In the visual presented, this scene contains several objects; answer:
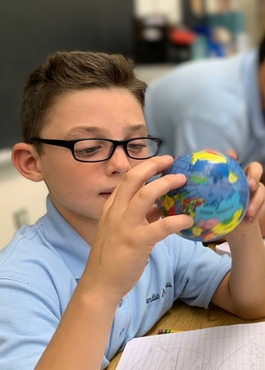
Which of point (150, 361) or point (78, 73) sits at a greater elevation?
point (78, 73)

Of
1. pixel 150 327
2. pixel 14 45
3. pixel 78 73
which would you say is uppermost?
pixel 78 73

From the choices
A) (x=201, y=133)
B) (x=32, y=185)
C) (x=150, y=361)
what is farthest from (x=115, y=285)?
(x=32, y=185)

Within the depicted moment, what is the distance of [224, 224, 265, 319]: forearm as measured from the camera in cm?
81

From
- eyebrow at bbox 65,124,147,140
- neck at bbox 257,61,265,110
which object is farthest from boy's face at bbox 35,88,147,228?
neck at bbox 257,61,265,110

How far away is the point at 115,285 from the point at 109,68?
1.62ft

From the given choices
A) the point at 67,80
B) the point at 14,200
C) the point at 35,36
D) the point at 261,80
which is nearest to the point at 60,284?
the point at 67,80

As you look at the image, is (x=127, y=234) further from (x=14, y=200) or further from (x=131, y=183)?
(x=14, y=200)

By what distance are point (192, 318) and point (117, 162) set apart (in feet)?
1.19

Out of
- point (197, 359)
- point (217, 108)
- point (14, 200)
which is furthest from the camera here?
point (14, 200)

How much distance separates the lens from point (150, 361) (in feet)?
2.27

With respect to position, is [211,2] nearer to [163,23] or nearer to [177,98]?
[163,23]

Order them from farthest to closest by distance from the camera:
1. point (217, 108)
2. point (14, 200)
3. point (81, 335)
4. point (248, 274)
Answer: point (14, 200), point (217, 108), point (248, 274), point (81, 335)

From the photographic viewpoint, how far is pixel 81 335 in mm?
562

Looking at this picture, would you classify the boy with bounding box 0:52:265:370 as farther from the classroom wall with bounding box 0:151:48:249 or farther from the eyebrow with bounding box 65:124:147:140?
the classroom wall with bounding box 0:151:48:249
